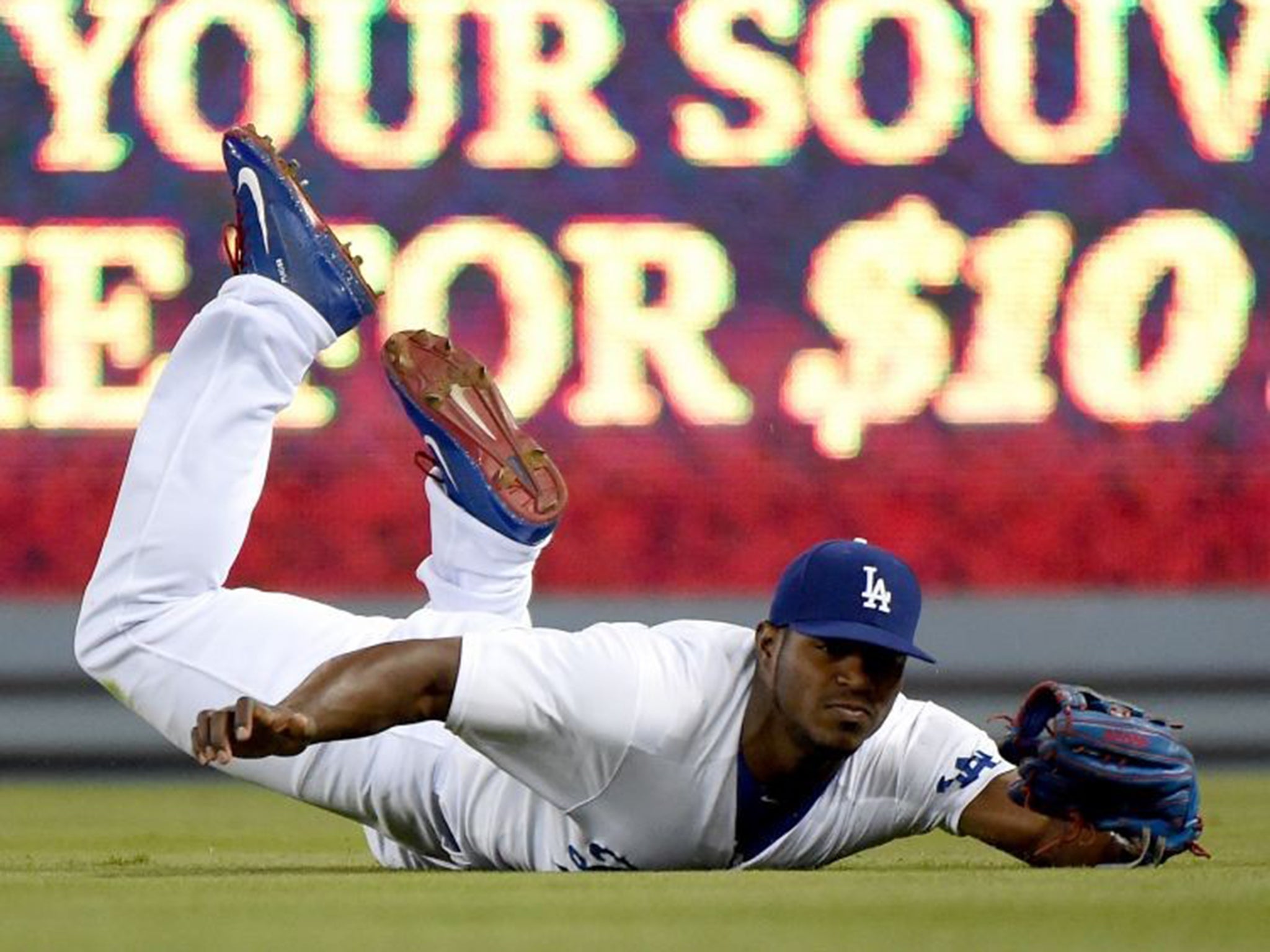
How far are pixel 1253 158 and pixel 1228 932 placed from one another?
4.49 meters

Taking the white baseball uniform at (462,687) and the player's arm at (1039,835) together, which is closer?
the white baseball uniform at (462,687)

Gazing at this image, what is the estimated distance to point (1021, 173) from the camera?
818 cm

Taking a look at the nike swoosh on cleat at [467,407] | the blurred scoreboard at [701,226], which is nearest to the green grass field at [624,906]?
the nike swoosh on cleat at [467,407]

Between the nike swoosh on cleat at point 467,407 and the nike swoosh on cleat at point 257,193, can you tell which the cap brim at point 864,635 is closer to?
the nike swoosh on cleat at point 467,407

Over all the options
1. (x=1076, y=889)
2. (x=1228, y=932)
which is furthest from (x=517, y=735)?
(x=1228, y=932)

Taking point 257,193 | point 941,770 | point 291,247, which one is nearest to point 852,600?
point 941,770

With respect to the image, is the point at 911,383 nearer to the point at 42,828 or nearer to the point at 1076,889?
the point at 42,828

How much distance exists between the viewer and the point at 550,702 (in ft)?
15.6

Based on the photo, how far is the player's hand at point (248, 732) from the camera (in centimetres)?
445

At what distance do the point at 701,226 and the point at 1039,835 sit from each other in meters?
3.24

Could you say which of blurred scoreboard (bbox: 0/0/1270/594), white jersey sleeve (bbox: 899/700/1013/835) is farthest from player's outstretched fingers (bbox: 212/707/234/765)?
blurred scoreboard (bbox: 0/0/1270/594)

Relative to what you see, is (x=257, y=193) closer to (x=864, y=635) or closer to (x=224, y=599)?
(x=224, y=599)

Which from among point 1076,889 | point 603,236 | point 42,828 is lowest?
point 42,828

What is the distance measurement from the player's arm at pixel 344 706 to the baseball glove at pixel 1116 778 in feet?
3.14
